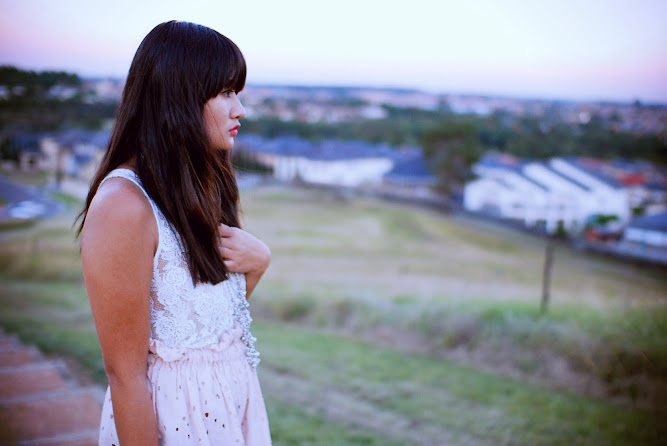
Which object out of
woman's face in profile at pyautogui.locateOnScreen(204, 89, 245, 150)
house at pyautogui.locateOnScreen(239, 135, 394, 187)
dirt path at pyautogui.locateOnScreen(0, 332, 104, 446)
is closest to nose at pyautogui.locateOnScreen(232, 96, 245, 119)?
woman's face in profile at pyautogui.locateOnScreen(204, 89, 245, 150)

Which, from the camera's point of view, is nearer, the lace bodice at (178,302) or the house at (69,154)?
the lace bodice at (178,302)

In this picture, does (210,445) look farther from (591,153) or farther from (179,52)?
(591,153)

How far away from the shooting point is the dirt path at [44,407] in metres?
2.13

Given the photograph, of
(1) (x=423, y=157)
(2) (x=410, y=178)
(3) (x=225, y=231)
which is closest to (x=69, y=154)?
(3) (x=225, y=231)

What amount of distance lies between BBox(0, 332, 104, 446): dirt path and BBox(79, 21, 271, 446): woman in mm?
1379

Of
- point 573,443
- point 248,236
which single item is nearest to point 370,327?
point 573,443

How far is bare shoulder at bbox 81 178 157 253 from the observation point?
83 centimetres

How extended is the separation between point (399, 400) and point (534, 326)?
4.55 feet

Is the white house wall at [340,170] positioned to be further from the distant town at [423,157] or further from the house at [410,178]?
the house at [410,178]

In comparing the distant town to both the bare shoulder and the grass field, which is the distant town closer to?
the bare shoulder

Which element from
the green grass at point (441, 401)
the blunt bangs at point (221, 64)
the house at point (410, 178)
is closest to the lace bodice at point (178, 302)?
the blunt bangs at point (221, 64)

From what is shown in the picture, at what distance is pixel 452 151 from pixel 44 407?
667 inches

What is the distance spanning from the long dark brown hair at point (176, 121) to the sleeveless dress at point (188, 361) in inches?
1.2

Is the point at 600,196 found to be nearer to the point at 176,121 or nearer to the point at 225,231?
the point at 225,231
